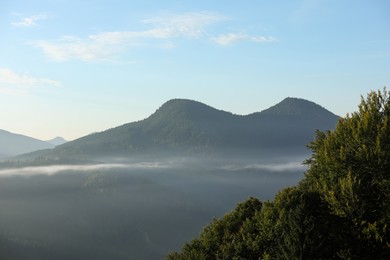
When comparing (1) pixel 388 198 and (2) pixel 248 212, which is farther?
(2) pixel 248 212

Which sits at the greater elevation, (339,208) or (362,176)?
(362,176)

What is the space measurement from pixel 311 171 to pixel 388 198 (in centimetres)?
845

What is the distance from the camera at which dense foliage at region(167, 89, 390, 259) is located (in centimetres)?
2830

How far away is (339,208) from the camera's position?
28859 mm

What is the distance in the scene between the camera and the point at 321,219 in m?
30.6

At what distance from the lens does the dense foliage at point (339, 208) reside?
28297mm

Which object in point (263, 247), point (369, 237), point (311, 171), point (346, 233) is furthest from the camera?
point (311, 171)

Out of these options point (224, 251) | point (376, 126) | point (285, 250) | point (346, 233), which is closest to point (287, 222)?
point (285, 250)

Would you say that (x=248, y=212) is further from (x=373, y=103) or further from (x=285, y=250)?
(x=373, y=103)

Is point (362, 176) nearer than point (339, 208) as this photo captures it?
No

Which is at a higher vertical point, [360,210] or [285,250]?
[360,210]

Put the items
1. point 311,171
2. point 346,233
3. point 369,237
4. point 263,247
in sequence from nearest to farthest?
point 369,237
point 346,233
point 263,247
point 311,171

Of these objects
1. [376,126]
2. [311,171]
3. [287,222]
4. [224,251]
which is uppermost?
[376,126]

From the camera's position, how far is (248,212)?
3828 cm
